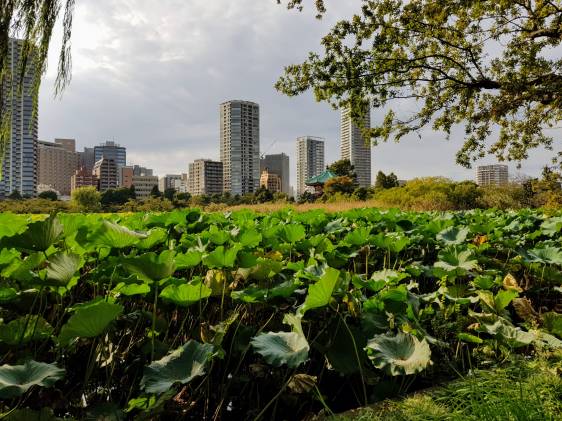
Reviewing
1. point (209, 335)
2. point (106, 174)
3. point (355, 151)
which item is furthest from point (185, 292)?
point (106, 174)

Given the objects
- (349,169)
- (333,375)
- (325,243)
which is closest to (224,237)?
(325,243)

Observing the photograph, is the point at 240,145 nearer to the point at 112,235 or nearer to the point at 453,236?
the point at 453,236

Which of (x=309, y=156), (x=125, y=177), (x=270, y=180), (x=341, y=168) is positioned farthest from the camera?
(x=309, y=156)

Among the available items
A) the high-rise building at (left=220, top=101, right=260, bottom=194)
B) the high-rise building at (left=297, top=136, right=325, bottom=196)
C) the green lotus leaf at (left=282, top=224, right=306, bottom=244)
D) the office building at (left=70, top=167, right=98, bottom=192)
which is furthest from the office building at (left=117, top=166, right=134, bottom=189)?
the green lotus leaf at (left=282, top=224, right=306, bottom=244)

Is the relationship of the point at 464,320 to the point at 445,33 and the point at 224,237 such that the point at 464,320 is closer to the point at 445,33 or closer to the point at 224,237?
the point at 224,237

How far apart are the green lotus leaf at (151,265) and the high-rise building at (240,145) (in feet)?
319

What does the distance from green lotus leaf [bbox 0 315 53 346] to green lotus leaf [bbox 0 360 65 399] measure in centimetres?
18

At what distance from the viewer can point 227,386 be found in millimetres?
1387

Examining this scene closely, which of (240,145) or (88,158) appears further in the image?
(88,158)

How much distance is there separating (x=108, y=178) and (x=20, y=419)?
121122 mm

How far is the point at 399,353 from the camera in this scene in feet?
4.46

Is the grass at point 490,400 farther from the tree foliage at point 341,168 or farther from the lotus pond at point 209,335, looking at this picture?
the tree foliage at point 341,168

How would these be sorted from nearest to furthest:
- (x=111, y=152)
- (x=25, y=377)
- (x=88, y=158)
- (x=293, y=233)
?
1. (x=25, y=377)
2. (x=293, y=233)
3. (x=88, y=158)
4. (x=111, y=152)

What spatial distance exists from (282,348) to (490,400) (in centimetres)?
66
